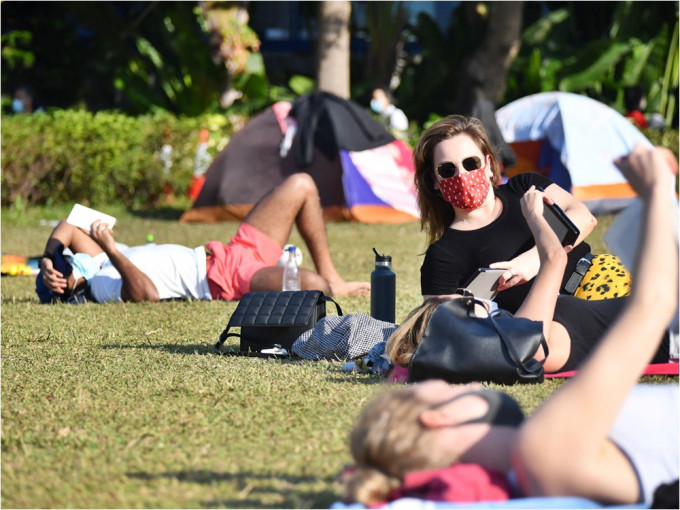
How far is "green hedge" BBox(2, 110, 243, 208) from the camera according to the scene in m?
14.2

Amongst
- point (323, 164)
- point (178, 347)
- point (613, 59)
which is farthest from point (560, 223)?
point (613, 59)

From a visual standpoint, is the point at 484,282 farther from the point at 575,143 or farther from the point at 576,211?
the point at 575,143

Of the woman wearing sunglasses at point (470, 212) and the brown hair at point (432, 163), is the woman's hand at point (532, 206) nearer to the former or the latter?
the woman wearing sunglasses at point (470, 212)

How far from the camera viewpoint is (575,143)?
1285 centimetres

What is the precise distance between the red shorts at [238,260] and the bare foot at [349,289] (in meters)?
0.49

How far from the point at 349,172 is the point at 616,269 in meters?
7.97

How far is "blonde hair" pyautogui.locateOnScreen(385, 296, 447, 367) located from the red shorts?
2.79 m

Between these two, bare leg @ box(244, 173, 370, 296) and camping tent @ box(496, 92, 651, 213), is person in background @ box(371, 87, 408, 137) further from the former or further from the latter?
bare leg @ box(244, 173, 370, 296)

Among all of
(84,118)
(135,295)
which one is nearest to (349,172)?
(84,118)

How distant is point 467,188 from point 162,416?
190 cm

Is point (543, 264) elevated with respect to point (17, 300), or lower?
elevated

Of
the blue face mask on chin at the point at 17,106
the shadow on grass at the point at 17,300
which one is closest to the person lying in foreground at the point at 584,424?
the shadow on grass at the point at 17,300

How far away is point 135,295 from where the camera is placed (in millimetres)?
6977

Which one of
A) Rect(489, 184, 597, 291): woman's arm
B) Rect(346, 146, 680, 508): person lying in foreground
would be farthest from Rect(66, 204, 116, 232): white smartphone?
Rect(346, 146, 680, 508): person lying in foreground
